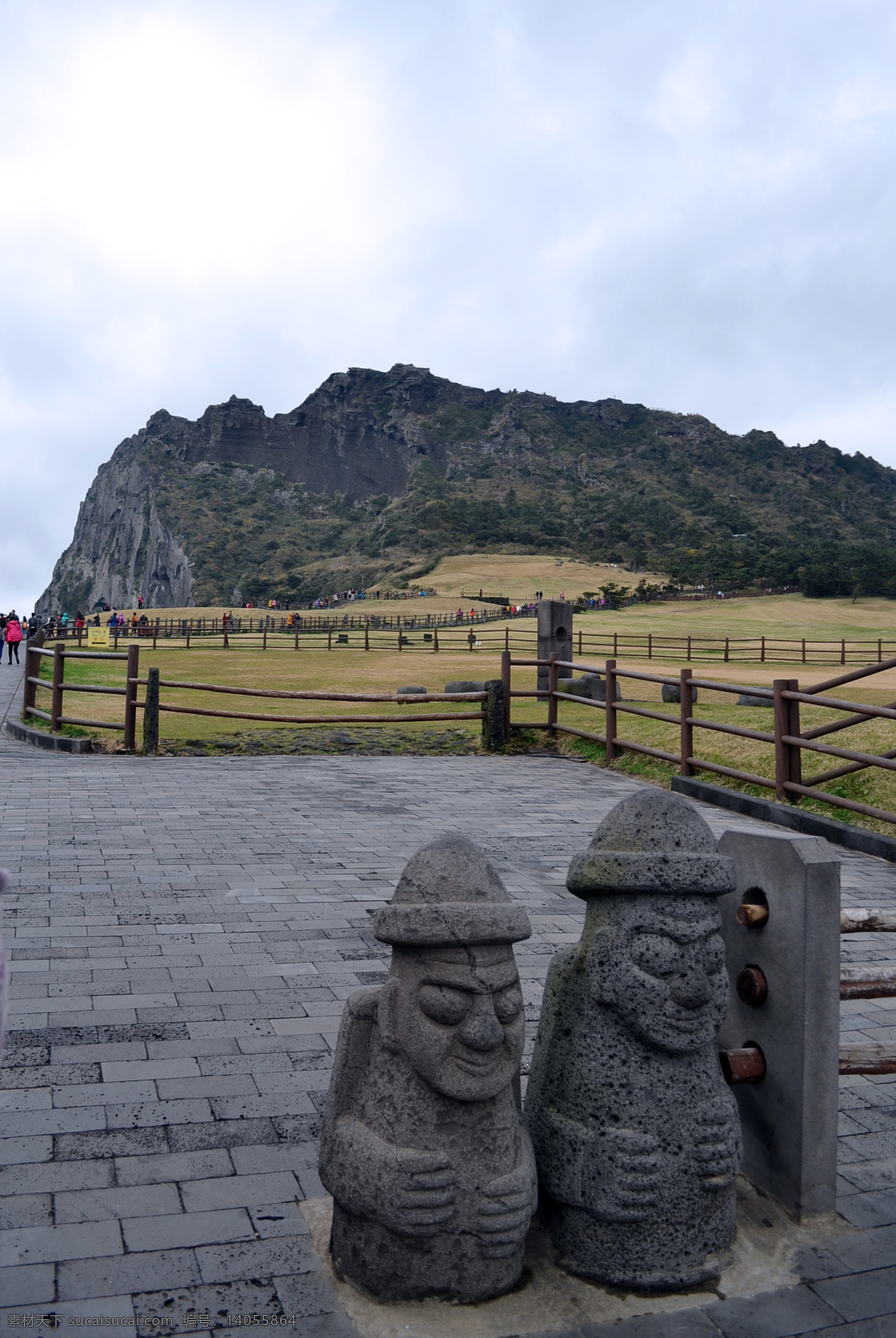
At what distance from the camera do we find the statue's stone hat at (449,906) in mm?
2338

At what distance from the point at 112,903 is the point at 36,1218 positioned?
3104 millimetres

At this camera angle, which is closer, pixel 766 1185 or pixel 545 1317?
pixel 545 1317

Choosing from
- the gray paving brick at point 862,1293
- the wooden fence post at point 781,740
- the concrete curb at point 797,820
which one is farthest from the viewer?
the wooden fence post at point 781,740

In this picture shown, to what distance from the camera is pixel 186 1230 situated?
2637mm

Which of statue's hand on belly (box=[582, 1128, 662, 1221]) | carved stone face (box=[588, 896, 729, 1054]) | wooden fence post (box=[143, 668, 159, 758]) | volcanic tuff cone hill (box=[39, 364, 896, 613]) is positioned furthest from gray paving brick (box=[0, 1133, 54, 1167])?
volcanic tuff cone hill (box=[39, 364, 896, 613])

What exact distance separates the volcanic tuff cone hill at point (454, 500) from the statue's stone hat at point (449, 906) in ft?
285

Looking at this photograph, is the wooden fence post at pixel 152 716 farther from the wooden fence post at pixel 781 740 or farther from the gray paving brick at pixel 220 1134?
the gray paving brick at pixel 220 1134

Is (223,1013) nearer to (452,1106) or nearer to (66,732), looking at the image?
(452,1106)

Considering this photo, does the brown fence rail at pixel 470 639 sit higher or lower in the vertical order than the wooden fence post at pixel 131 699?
higher

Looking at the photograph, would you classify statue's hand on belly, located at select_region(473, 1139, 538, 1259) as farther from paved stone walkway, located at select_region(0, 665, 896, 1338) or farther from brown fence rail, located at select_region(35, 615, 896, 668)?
brown fence rail, located at select_region(35, 615, 896, 668)

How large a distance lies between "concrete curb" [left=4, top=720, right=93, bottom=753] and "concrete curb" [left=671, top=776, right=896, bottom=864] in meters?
7.09

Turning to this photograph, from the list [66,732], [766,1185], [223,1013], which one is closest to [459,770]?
[66,732]

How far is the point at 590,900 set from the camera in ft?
8.62

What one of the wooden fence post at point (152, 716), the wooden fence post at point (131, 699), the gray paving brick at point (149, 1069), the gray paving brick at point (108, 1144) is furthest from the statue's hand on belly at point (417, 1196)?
the wooden fence post at point (131, 699)
